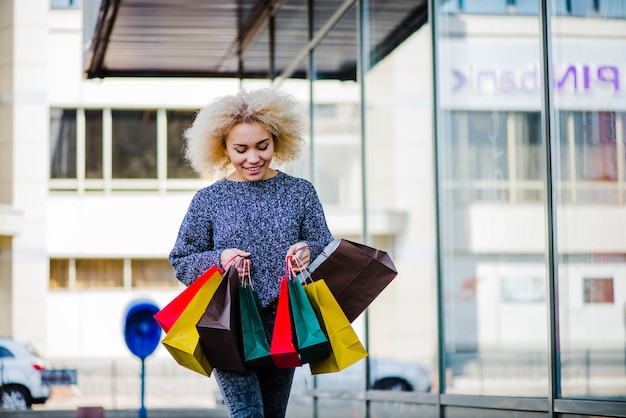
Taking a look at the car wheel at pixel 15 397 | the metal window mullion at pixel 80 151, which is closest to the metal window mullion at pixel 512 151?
the car wheel at pixel 15 397

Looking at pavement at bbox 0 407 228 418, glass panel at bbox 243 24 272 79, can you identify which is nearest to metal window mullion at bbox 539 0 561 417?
glass panel at bbox 243 24 272 79

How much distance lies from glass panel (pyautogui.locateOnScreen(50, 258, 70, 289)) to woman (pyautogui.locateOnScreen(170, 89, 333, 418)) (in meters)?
23.8

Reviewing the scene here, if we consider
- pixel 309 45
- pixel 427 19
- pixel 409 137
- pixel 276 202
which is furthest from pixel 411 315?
pixel 276 202

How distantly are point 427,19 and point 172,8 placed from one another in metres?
5.12

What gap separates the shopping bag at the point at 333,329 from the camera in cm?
370

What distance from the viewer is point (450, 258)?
7879 millimetres

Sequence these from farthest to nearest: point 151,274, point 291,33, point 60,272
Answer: point 151,274
point 60,272
point 291,33

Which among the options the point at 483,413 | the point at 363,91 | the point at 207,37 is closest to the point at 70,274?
the point at 207,37

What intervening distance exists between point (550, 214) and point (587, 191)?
12.7 inches

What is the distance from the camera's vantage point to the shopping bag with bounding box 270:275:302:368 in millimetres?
3615

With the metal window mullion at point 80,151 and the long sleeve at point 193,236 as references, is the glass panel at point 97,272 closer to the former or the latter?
the metal window mullion at point 80,151

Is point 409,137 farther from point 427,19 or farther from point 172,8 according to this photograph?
point 172,8

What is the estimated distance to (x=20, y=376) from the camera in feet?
63.4

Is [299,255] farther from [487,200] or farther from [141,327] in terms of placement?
[141,327]
